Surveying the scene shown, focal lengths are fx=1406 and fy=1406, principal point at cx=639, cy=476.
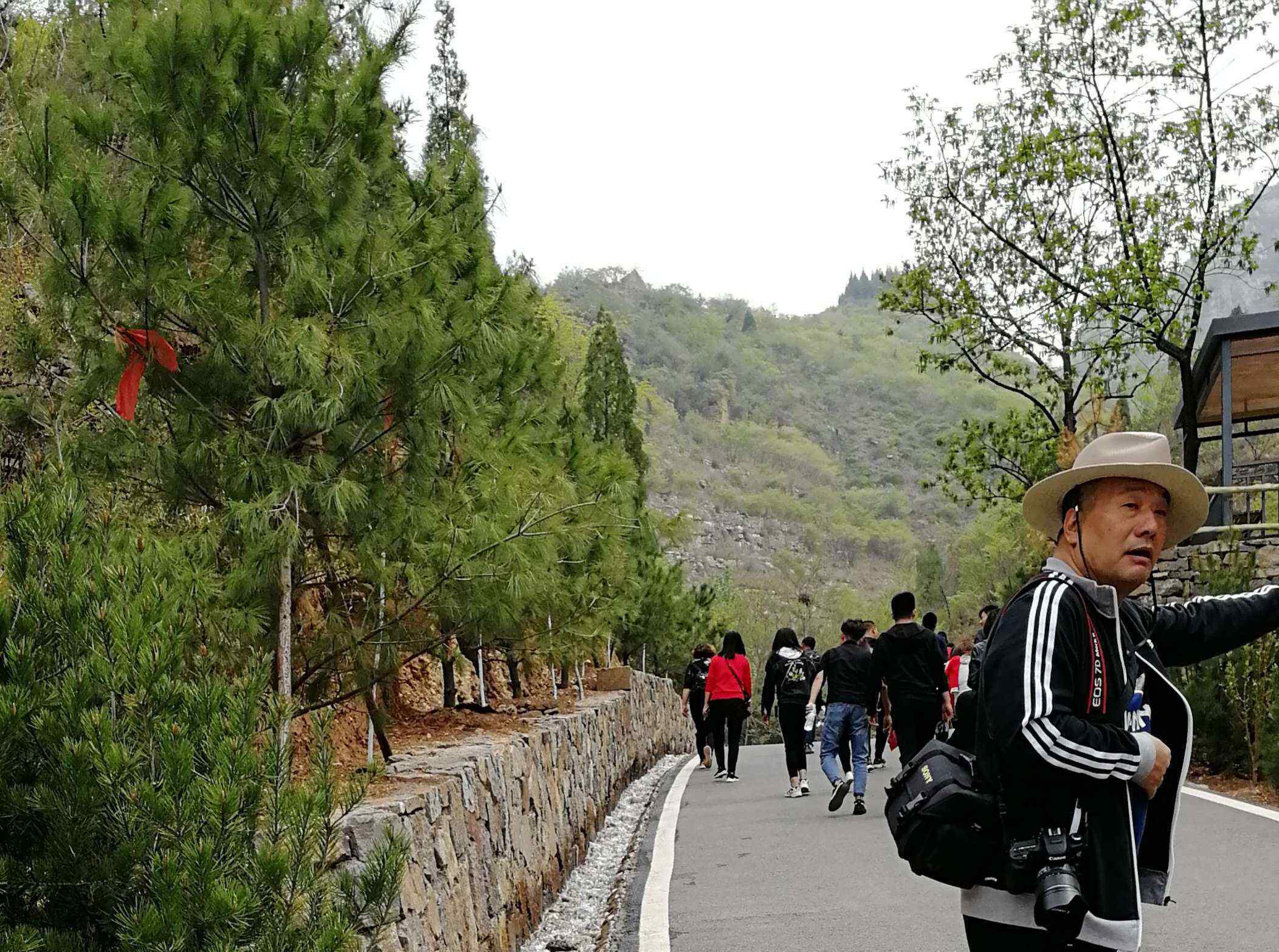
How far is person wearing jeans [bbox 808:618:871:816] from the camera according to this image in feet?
43.7

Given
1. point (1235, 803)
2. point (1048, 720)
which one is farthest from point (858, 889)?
point (1048, 720)

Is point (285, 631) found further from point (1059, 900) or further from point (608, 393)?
point (608, 393)

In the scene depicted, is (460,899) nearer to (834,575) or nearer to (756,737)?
(756,737)

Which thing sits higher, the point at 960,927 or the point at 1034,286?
the point at 1034,286

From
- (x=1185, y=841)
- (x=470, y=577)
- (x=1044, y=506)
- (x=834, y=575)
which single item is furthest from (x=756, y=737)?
(x=834, y=575)

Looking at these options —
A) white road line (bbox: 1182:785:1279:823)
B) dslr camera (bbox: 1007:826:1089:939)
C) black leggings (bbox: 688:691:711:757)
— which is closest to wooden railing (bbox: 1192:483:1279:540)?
white road line (bbox: 1182:785:1279:823)

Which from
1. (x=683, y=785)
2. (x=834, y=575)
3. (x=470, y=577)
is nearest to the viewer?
(x=470, y=577)

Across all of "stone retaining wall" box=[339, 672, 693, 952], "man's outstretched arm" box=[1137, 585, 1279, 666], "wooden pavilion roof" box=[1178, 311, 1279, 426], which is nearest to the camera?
"man's outstretched arm" box=[1137, 585, 1279, 666]

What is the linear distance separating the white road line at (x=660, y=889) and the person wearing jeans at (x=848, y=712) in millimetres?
1609

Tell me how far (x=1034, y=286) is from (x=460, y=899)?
70.5 ft

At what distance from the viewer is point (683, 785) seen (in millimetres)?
18094

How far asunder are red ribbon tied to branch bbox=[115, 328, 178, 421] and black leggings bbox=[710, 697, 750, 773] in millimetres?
12349

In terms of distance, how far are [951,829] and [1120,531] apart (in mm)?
828

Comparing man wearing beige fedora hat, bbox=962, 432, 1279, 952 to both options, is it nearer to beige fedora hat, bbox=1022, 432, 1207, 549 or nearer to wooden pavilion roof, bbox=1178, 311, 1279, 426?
beige fedora hat, bbox=1022, 432, 1207, 549
